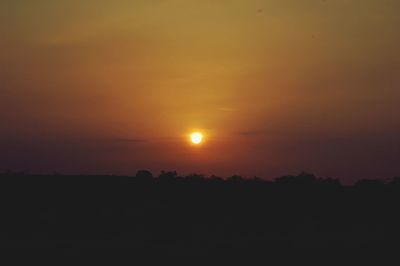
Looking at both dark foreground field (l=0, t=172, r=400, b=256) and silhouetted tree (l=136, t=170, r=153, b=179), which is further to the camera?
silhouetted tree (l=136, t=170, r=153, b=179)

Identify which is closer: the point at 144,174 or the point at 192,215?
the point at 192,215

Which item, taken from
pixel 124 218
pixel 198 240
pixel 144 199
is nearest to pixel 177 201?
pixel 144 199

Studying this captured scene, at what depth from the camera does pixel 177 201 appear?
1437 inches

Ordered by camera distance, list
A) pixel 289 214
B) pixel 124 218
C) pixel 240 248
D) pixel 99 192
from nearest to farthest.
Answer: pixel 240 248, pixel 124 218, pixel 289 214, pixel 99 192

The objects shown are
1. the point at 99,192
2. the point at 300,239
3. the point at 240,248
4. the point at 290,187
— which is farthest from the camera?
the point at 290,187

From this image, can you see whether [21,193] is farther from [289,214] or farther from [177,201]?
[289,214]

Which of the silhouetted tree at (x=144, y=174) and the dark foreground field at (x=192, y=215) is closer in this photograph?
the dark foreground field at (x=192, y=215)

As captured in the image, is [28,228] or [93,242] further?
[28,228]

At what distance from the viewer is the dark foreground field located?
29.2 m

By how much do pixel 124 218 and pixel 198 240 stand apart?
496 cm

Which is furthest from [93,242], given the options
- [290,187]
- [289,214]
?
[290,187]

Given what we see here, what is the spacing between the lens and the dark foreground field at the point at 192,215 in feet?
95.8

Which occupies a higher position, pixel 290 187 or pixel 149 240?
pixel 290 187

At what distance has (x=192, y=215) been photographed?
112ft
